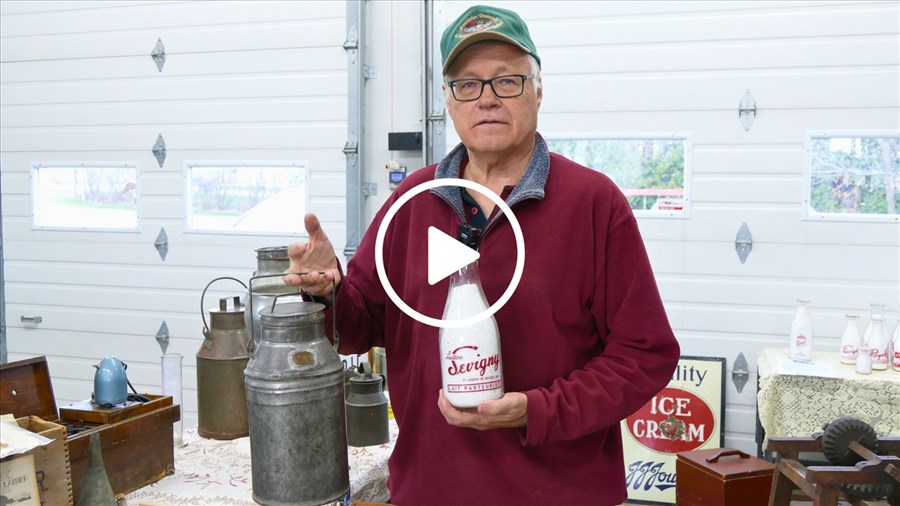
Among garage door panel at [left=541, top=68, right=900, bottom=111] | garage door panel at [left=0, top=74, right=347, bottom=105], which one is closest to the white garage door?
garage door panel at [left=0, top=74, right=347, bottom=105]

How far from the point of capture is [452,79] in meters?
1.67

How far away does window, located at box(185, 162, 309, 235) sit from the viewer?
4855mm

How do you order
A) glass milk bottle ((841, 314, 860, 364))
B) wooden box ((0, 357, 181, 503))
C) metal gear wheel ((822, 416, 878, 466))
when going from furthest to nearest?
1. glass milk bottle ((841, 314, 860, 364))
2. metal gear wheel ((822, 416, 878, 466))
3. wooden box ((0, 357, 181, 503))

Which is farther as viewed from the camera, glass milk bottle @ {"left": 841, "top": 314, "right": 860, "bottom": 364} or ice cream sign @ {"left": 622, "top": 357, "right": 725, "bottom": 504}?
ice cream sign @ {"left": 622, "top": 357, "right": 725, "bottom": 504}

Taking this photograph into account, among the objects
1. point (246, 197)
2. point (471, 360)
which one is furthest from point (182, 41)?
point (471, 360)

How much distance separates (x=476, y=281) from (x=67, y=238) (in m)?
4.62

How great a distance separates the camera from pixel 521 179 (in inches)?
65.1

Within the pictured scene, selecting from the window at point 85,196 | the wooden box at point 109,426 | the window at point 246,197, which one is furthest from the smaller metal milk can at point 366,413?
the window at point 85,196

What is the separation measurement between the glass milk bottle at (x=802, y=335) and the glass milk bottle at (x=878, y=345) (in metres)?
0.28

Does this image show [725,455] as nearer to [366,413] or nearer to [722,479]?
[722,479]

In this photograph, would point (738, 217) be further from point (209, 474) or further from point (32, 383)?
point (32, 383)

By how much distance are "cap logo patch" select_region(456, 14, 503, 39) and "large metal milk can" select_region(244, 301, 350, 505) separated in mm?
692

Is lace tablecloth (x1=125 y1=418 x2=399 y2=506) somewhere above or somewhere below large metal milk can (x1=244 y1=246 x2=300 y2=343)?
below

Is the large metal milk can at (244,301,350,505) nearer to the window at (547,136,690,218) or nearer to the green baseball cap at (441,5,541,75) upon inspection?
the green baseball cap at (441,5,541,75)
